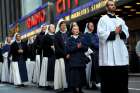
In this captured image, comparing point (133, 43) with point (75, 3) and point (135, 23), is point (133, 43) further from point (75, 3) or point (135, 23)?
point (75, 3)

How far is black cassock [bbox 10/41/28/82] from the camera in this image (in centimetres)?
1559

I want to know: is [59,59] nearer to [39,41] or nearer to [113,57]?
[39,41]

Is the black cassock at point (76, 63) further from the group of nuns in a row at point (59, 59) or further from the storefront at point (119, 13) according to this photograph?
the storefront at point (119, 13)

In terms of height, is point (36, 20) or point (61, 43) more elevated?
point (36, 20)

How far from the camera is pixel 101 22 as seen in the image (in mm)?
7516

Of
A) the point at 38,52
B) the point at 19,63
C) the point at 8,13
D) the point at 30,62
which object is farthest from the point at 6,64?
the point at 8,13

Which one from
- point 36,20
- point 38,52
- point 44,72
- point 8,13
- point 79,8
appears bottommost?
point 44,72

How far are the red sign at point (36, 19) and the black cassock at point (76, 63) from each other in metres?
23.9

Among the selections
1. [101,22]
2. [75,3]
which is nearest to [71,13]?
[75,3]

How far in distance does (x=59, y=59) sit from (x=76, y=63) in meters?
1.52

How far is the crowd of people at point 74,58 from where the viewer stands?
24.2 feet

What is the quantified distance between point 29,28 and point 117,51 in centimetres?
3450

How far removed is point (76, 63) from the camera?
1120cm

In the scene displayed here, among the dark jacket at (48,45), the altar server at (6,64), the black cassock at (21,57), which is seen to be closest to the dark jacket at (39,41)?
the dark jacket at (48,45)
